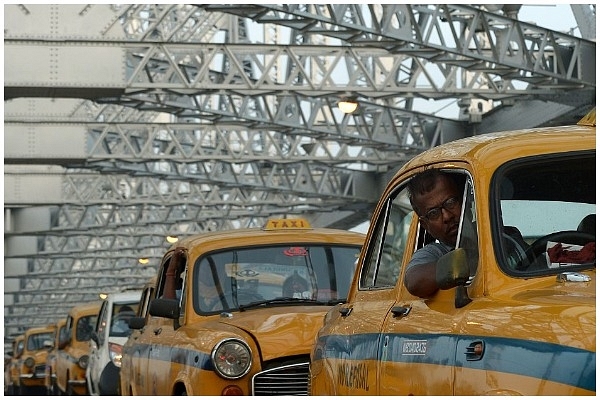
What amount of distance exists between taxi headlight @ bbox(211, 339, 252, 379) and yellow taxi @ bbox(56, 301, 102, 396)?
16.1 m

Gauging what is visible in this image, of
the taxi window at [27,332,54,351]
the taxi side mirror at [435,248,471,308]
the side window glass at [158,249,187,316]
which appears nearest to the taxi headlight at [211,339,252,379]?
the side window glass at [158,249,187,316]

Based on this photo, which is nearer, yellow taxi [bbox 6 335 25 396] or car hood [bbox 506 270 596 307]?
Answer: car hood [bbox 506 270 596 307]

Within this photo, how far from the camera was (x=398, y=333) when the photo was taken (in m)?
6.52

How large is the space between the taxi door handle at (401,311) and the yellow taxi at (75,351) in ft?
64.6

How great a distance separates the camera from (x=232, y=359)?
396 inches

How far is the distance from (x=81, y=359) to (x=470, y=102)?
1393cm

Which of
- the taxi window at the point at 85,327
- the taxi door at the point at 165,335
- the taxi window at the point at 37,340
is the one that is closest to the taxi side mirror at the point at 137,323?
the taxi door at the point at 165,335

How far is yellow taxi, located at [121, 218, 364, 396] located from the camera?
10062 millimetres

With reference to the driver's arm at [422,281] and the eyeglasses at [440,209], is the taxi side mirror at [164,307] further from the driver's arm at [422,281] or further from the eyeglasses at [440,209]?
the driver's arm at [422,281]

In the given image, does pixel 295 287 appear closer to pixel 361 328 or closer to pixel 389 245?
pixel 389 245

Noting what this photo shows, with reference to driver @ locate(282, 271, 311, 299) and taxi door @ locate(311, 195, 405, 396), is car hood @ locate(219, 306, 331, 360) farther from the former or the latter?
taxi door @ locate(311, 195, 405, 396)

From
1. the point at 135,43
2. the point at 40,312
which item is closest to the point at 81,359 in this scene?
the point at 135,43

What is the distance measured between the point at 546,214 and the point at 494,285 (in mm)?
699

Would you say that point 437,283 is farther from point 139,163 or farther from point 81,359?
point 139,163
